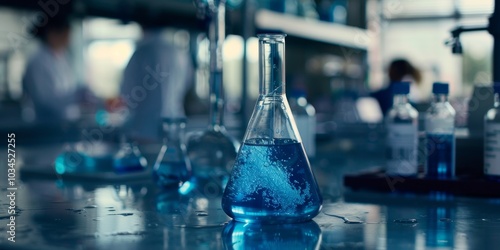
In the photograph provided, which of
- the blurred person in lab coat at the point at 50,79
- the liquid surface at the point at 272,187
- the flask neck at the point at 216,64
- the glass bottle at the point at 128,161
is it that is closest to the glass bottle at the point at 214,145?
the flask neck at the point at 216,64

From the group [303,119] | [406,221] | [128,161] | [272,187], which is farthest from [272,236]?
[303,119]

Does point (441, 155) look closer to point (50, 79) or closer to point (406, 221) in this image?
point (406, 221)

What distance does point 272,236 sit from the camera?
26.2 inches

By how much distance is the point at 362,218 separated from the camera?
79 cm

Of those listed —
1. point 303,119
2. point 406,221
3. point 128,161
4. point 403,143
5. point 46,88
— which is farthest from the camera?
point 46,88

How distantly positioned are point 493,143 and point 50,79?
2.78 m

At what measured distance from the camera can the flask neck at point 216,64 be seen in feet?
3.70

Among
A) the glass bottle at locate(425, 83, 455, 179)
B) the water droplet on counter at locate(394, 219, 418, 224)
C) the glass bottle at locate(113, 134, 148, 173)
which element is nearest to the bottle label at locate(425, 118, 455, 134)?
the glass bottle at locate(425, 83, 455, 179)

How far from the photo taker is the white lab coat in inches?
131

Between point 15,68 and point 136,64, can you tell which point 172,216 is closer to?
point 136,64

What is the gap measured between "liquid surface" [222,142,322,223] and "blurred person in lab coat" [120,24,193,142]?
2.05 meters

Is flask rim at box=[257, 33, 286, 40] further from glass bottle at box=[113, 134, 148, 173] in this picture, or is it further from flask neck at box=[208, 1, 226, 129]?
glass bottle at box=[113, 134, 148, 173]

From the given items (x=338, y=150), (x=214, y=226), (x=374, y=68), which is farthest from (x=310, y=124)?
(x=374, y=68)

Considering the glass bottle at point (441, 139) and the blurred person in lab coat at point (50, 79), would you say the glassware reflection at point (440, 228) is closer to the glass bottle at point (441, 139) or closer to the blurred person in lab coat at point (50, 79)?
the glass bottle at point (441, 139)
